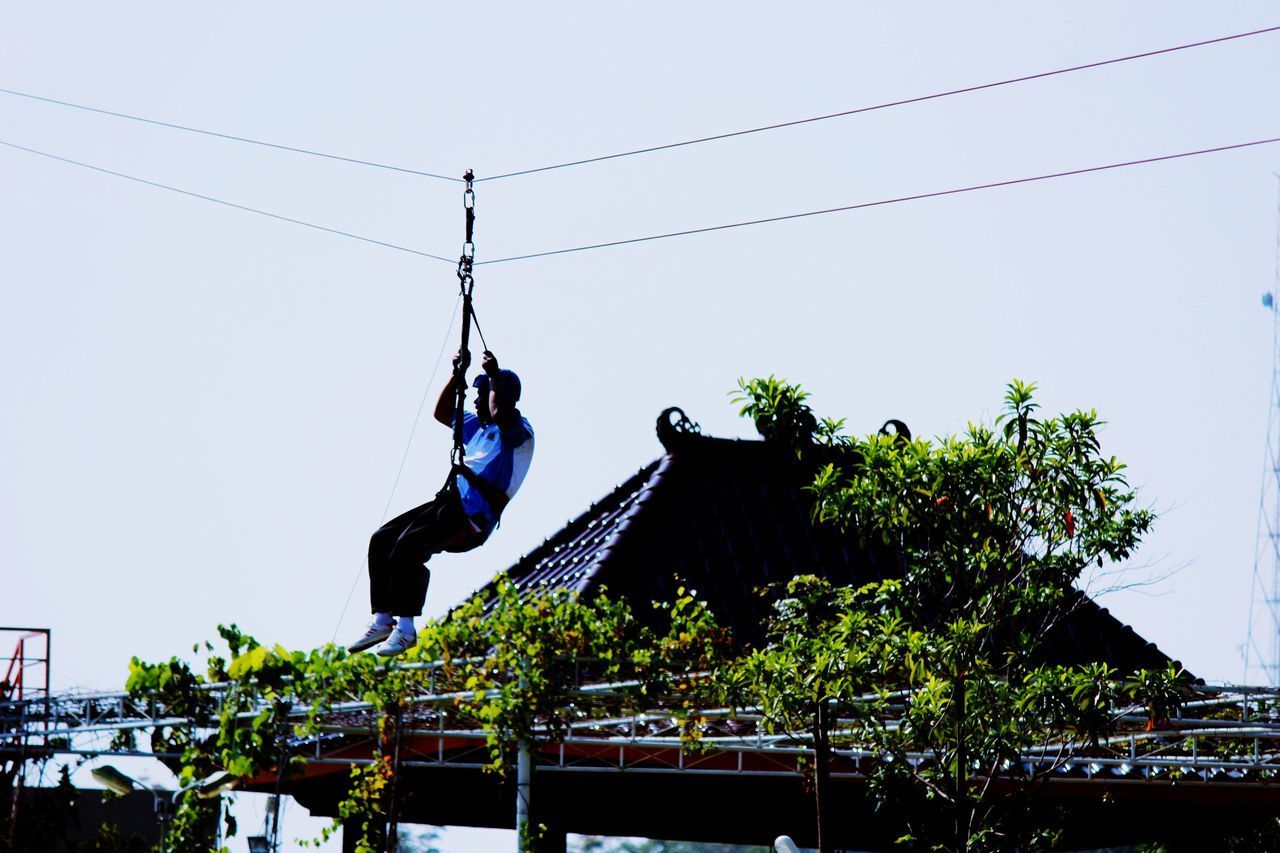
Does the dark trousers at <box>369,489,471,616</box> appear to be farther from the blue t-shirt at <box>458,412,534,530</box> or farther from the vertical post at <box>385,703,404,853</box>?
the vertical post at <box>385,703,404,853</box>

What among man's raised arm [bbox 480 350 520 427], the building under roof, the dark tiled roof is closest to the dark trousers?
man's raised arm [bbox 480 350 520 427]

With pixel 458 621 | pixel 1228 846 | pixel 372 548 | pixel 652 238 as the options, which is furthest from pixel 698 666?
pixel 1228 846

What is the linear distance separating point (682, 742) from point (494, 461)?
233 centimetres

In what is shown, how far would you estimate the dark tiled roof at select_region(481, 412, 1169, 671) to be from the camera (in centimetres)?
1359

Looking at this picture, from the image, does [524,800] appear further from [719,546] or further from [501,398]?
[719,546]

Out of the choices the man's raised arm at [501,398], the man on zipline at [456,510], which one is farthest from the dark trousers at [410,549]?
the man's raised arm at [501,398]

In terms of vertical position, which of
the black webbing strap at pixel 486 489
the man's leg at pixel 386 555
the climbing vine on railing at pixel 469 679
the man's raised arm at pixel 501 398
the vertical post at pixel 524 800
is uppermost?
the man's raised arm at pixel 501 398

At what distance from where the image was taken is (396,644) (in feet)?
36.0

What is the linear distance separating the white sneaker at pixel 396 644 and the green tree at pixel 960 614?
250cm

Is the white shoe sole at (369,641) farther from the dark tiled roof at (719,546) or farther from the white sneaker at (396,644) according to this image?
the dark tiled roof at (719,546)

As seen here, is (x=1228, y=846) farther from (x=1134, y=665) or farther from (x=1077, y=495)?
(x=1077, y=495)

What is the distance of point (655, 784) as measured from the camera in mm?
13062

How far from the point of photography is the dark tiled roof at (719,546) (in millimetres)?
13594

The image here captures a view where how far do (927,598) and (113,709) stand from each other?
21.4ft
